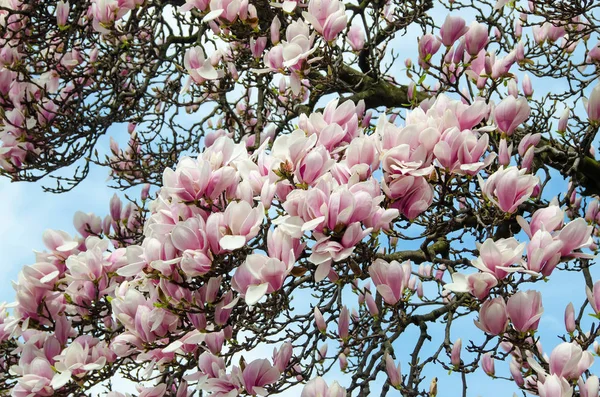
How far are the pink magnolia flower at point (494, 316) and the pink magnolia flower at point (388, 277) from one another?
0.86 feet

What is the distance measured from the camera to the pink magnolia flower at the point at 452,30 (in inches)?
121

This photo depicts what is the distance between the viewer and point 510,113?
7.98ft

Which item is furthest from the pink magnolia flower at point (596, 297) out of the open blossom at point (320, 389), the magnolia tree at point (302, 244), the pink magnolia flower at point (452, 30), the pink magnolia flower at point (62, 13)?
the pink magnolia flower at point (62, 13)

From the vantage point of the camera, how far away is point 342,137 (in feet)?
7.32

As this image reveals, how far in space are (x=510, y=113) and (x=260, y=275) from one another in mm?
1200

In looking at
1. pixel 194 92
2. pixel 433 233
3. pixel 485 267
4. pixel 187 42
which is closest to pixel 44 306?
pixel 433 233

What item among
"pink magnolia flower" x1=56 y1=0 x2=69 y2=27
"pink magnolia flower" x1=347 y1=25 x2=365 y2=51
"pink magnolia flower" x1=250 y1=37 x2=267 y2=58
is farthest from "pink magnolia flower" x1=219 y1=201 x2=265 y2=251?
"pink magnolia flower" x1=56 y1=0 x2=69 y2=27

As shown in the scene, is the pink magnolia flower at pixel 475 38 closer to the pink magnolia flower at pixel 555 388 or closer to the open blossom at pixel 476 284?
the open blossom at pixel 476 284

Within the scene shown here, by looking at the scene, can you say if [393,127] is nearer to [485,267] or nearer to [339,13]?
[485,267]

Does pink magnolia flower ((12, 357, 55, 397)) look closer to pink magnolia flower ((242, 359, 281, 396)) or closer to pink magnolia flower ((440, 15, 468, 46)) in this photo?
pink magnolia flower ((242, 359, 281, 396))

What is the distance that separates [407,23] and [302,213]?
2.28m

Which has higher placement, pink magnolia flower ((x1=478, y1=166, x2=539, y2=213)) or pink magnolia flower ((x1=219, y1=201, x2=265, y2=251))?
pink magnolia flower ((x1=478, y1=166, x2=539, y2=213))

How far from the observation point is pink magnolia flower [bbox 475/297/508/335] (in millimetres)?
1923

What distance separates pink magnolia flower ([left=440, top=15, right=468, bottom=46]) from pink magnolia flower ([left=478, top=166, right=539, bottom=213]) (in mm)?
1289
